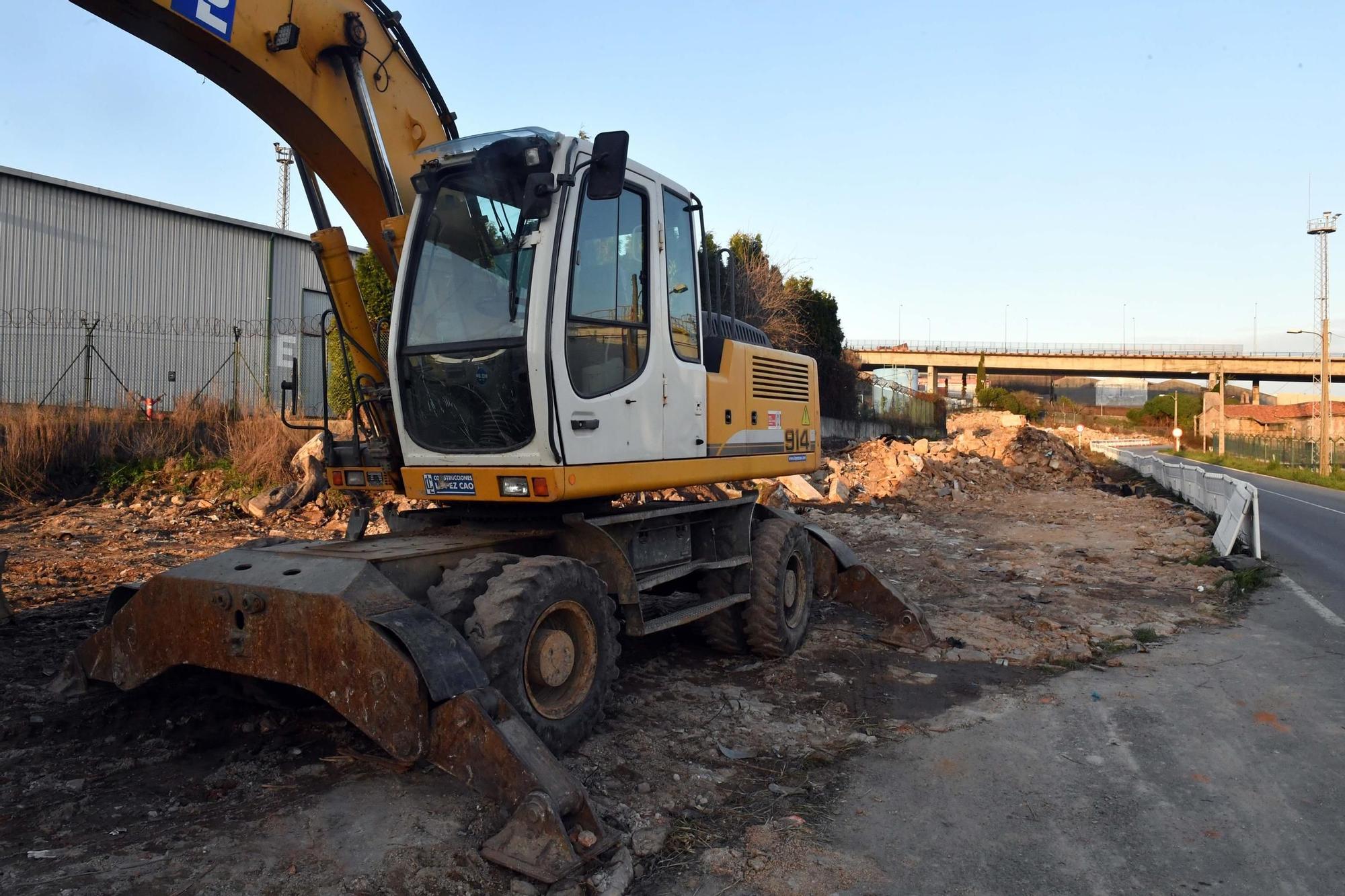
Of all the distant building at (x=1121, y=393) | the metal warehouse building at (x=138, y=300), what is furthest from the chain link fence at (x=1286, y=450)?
the distant building at (x=1121, y=393)

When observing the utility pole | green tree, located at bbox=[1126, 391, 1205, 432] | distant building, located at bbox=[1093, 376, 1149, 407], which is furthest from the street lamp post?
distant building, located at bbox=[1093, 376, 1149, 407]

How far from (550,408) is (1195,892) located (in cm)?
354

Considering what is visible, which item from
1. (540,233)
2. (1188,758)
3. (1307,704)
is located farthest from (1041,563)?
(540,233)

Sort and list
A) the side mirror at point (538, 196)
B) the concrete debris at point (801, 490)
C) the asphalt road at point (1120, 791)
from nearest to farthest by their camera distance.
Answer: the asphalt road at point (1120, 791)
the side mirror at point (538, 196)
the concrete debris at point (801, 490)

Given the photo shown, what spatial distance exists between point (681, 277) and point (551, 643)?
271 cm

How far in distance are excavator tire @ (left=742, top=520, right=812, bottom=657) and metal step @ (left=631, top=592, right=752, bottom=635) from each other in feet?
0.47

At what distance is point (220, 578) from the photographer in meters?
4.52

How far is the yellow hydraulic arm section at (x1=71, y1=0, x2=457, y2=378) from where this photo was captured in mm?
4785

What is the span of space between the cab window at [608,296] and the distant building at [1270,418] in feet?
258

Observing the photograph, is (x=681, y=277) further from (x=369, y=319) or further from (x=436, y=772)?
(x=436, y=772)

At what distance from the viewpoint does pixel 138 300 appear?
819 inches

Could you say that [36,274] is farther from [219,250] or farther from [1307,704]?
[1307,704]

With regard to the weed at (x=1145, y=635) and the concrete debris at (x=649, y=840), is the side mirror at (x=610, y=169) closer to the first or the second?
the concrete debris at (x=649, y=840)

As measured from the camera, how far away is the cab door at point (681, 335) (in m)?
5.93
